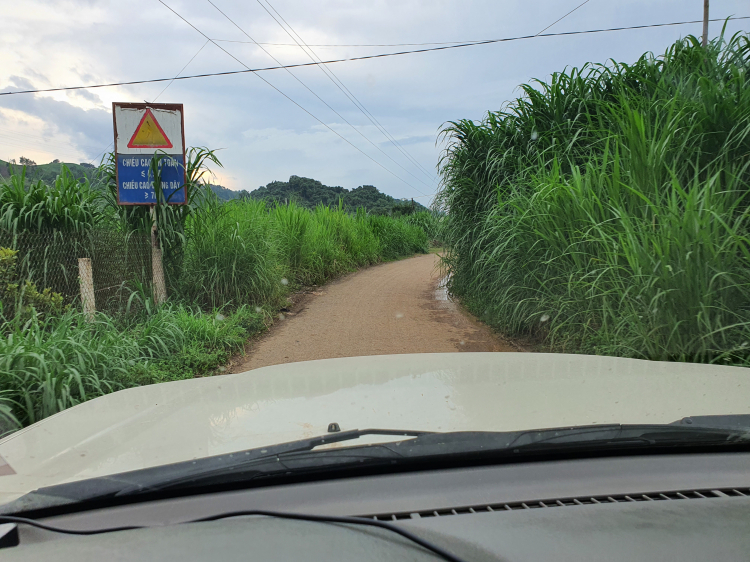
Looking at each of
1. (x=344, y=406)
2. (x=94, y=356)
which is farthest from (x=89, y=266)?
(x=344, y=406)

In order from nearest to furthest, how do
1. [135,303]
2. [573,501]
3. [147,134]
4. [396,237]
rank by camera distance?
[573,501]
[135,303]
[147,134]
[396,237]

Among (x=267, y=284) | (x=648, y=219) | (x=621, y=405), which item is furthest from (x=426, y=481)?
(x=267, y=284)

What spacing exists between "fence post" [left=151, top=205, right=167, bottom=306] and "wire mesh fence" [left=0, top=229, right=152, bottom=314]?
14cm

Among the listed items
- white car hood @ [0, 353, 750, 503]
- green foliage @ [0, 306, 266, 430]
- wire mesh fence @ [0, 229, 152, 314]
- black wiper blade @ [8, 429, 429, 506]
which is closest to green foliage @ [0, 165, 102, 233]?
wire mesh fence @ [0, 229, 152, 314]

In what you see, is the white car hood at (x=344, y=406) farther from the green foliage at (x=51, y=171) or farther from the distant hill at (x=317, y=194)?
the distant hill at (x=317, y=194)

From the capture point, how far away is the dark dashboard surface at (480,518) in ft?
3.92

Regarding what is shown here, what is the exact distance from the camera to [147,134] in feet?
22.7

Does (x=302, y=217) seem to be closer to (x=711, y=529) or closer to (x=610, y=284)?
(x=610, y=284)

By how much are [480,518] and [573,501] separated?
0.30 metres

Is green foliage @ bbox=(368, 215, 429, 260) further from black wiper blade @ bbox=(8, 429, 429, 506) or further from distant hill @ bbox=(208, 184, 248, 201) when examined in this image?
black wiper blade @ bbox=(8, 429, 429, 506)

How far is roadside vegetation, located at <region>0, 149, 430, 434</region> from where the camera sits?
3740 mm

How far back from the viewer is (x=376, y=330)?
707 cm

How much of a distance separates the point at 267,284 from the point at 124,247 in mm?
2160

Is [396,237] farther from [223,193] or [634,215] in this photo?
[634,215]
